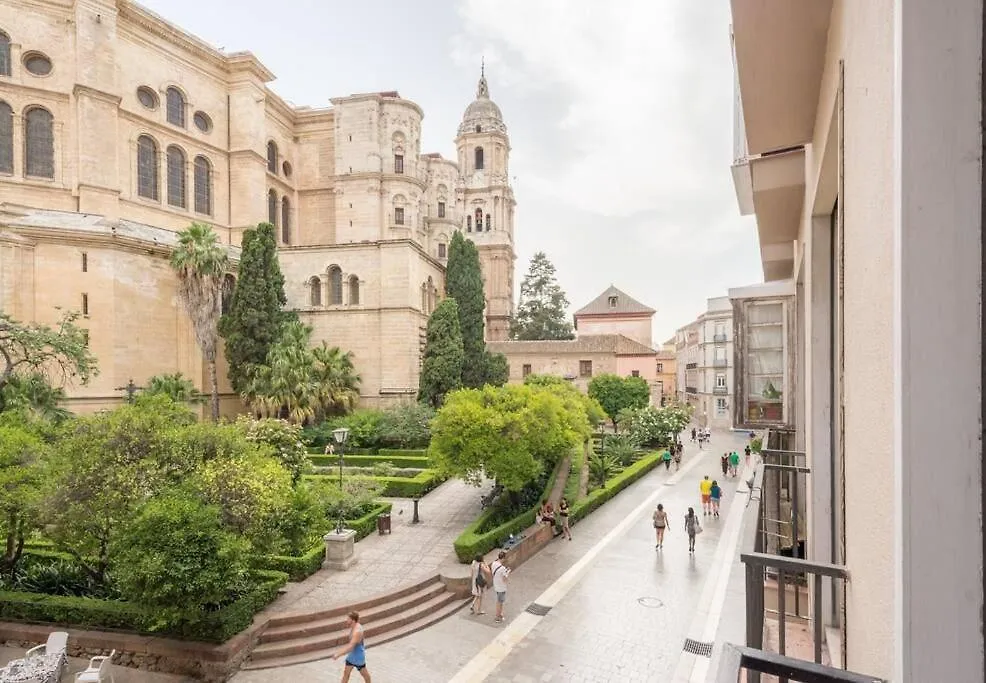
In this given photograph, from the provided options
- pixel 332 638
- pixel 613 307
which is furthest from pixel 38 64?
pixel 613 307

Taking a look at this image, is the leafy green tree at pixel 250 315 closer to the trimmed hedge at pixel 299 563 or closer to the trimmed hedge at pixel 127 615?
the trimmed hedge at pixel 299 563

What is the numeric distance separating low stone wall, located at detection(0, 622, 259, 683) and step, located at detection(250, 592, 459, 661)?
1.09 ft

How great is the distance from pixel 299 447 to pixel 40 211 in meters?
17.1

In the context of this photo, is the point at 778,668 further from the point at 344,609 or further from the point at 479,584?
the point at 344,609

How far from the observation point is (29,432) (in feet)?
37.5

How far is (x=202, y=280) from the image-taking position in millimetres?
25000

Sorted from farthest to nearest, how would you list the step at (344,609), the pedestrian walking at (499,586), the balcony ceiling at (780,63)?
the pedestrian walking at (499,586)
the step at (344,609)
the balcony ceiling at (780,63)

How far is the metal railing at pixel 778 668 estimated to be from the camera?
139cm

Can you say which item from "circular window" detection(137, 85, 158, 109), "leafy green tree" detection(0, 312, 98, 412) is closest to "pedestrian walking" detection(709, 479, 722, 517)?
"leafy green tree" detection(0, 312, 98, 412)

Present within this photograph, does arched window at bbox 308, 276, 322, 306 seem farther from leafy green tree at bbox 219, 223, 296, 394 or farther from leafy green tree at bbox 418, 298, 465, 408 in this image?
leafy green tree at bbox 418, 298, 465, 408

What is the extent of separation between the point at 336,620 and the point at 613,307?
4822 cm

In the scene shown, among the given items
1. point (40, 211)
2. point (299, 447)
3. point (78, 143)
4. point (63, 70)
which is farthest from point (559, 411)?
point (63, 70)

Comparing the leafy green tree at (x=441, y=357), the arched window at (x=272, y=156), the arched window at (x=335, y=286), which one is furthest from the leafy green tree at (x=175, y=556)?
the arched window at (x=272, y=156)

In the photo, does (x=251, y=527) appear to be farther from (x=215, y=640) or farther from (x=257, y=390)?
(x=257, y=390)
